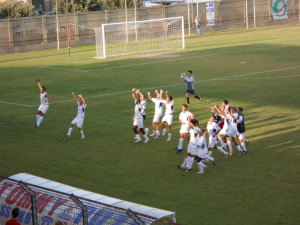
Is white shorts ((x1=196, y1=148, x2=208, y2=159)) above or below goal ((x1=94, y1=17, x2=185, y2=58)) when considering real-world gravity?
below

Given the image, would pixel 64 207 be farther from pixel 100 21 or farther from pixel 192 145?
pixel 100 21

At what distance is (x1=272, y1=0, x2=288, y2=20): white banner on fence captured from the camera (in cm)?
7903

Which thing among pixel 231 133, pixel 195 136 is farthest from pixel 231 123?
pixel 195 136

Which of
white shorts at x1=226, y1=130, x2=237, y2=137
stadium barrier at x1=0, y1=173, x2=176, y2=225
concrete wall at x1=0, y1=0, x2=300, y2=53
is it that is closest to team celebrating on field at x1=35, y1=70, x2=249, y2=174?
white shorts at x1=226, y1=130, x2=237, y2=137

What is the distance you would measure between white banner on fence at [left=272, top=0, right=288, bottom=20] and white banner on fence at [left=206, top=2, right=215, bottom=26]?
9.76 m

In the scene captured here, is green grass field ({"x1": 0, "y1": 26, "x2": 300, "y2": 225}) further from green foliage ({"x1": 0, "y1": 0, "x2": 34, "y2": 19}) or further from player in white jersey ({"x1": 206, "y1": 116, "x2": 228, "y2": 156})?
green foliage ({"x1": 0, "y1": 0, "x2": 34, "y2": 19})

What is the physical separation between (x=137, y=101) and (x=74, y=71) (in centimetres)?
2271

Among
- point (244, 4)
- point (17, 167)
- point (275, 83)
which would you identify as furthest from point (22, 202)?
point (244, 4)

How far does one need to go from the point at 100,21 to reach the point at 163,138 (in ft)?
146

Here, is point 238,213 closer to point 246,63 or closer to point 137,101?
point 137,101

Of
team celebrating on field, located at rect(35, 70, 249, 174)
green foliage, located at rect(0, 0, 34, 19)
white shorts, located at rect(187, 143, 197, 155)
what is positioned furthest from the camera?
green foliage, located at rect(0, 0, 34, 19)

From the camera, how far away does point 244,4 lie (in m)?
76.8

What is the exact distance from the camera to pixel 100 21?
6819 centimetres

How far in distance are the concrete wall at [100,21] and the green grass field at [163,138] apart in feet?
30.5
